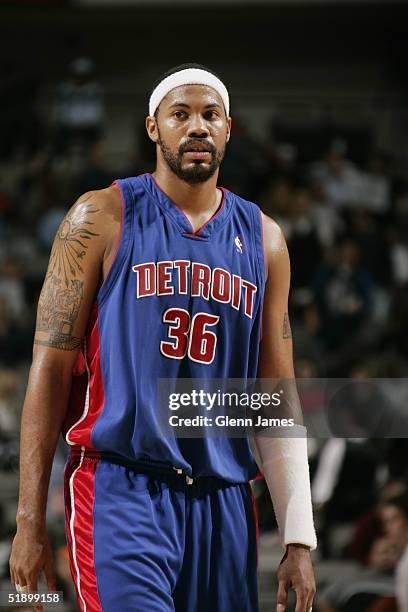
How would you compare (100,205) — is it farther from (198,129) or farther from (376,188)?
(376,188)

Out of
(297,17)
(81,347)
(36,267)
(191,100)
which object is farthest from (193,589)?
(297,17)

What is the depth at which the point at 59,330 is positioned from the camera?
129 inches

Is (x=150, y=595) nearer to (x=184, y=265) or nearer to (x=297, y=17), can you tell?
(x=184, y=265)

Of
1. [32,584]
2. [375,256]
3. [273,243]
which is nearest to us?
[32,584]

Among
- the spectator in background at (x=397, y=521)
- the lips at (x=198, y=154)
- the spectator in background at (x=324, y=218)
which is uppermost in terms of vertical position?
the spectator in background at (x=324, y=218)

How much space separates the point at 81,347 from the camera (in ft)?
11.0

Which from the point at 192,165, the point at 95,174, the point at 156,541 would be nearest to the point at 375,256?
the point at 95,174

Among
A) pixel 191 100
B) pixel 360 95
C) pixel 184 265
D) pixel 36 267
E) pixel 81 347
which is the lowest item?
pixel 81 347

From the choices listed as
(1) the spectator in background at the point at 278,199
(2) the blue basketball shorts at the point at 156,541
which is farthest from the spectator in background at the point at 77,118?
(2) the blue basketball shorts at the point at 156,541

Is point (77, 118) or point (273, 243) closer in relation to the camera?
point (273, 243)

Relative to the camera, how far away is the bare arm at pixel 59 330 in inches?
125

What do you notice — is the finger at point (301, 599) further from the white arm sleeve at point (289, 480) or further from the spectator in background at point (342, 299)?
the spectator in background at point (342, 299)

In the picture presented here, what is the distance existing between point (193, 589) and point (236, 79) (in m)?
13.5

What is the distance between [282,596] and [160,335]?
Answer: 2.82 feet
